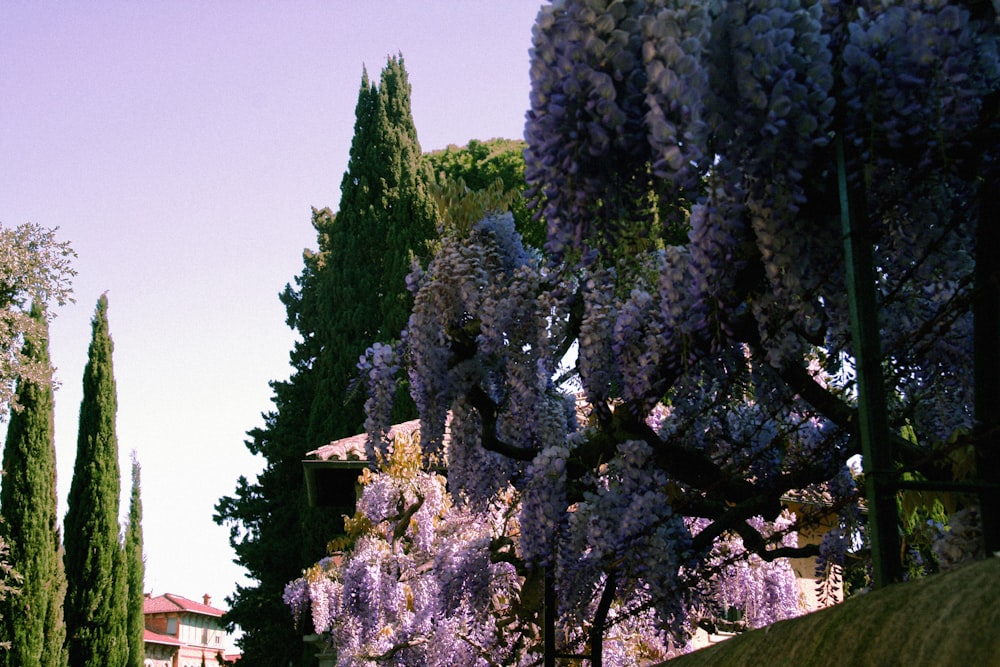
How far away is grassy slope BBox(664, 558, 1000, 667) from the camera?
7.58ft

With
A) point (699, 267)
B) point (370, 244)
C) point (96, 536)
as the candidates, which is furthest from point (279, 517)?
point (699, 267)

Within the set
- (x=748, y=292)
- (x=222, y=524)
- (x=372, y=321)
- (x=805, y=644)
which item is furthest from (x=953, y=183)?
(x=222, y=524)

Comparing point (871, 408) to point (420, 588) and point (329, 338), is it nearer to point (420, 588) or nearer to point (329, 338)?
point (420, 588)

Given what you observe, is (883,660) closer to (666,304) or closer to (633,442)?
(666,304)

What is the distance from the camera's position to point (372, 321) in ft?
89.7

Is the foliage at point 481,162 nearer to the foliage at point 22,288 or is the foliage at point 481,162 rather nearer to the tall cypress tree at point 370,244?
the tall cypress tree at point 370,244

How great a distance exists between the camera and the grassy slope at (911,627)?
2311 mm

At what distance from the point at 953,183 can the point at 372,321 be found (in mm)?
23194

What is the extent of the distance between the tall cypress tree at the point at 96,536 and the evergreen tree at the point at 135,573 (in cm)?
124

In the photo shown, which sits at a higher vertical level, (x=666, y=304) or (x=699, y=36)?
(x=699, y=36)

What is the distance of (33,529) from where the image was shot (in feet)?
69.6

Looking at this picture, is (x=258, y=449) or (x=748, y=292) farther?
(x=258, y=449)

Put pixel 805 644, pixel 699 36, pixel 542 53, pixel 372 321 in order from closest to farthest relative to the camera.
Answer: pixel 805 644
pixel 699 36
pixel 542 53
pixel 372 321

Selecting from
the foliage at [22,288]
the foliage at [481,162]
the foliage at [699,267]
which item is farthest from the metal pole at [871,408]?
the foliage at [481,162]
